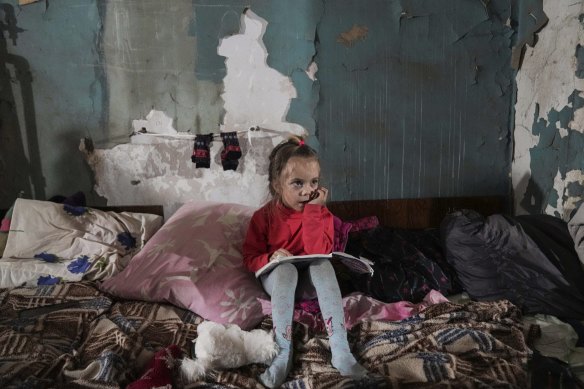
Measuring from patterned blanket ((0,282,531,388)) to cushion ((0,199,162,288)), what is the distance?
17 cm

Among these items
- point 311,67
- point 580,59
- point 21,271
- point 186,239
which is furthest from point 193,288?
point 580,59

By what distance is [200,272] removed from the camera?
1815 millimetres

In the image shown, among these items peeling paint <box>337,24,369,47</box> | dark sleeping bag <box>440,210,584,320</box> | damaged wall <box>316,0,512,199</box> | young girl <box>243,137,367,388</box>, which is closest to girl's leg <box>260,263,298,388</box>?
young girl <box>243,137,367,388</box>

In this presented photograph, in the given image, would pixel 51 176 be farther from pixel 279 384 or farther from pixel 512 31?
pixel 512 31

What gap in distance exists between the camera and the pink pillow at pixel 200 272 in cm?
169

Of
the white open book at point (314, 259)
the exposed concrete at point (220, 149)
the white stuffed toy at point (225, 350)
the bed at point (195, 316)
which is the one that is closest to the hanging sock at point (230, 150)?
the exposed concrete at point (220, 149)

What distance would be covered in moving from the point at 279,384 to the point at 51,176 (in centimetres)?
179

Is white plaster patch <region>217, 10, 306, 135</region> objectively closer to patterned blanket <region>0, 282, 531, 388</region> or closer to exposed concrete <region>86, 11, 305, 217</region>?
exposed concrete <region>86, 11, 305, 217</region>

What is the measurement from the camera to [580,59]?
1.91 metres

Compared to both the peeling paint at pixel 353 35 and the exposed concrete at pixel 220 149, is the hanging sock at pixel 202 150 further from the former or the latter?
the peeling paint at pixel 353 35

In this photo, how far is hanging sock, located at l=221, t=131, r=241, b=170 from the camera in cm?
232

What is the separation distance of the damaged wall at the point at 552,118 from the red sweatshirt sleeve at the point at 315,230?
115 cm

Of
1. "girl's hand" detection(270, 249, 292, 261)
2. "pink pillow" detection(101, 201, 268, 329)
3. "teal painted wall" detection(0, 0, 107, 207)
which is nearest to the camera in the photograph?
"girl's hand" detection(270, 249, 292, 261)

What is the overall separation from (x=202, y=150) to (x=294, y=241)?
0.88m
